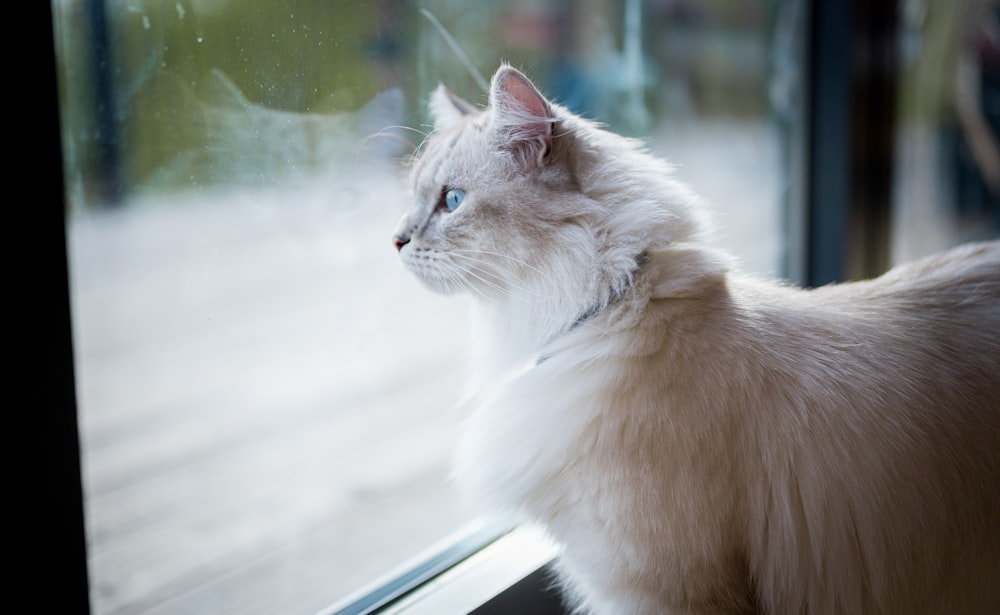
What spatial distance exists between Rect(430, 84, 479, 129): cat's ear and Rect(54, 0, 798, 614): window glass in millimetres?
96

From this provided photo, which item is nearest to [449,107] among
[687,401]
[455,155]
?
[455,155]

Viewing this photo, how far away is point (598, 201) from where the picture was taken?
1.08 metres

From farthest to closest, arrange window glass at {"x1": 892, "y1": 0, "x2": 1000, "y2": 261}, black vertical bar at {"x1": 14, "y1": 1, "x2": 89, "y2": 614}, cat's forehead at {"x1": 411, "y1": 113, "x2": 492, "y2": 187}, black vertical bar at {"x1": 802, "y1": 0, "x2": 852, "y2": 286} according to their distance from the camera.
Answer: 1. window glass at {"x1": 892, "y1": 0, "x2": 1000, "y2": 261}
2. black vertical bar at {"x1": 802, "y1": 0, "x2": 852, "y2": 286}
3. cat's forehead at {"x1": 411, "y1": 113, "x2": 492, "y2": 187}
4. black vertical bar at {"x1": 14, "y1": 1, "x2": 89, "y2": 614}

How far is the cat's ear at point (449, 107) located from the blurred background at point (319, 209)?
0.34 ft

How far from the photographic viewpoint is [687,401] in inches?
38.4

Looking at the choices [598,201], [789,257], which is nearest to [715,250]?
[598,201]

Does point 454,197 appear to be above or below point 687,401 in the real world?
above

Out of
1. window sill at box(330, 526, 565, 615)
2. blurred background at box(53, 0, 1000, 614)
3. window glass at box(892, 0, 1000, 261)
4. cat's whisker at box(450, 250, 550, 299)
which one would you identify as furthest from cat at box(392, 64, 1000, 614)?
window glass at box(892, 0, 1000, 261)

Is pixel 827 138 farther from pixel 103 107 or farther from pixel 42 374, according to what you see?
pixel 42 374

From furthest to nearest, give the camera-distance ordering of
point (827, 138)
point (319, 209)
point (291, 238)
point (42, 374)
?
point (827, 138), point (291, 238), point (319, 209), point (42, 374)

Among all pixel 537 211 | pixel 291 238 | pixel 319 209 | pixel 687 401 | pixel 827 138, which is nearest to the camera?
pixel 687 401

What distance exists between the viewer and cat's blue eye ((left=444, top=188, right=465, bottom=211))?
116 centimetres

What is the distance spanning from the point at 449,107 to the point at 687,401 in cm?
61

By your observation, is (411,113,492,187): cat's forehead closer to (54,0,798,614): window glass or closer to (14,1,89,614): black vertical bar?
(54,0,798,614): window glass
